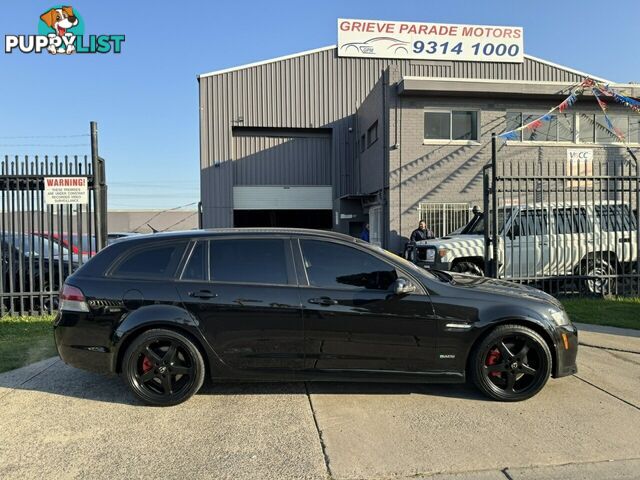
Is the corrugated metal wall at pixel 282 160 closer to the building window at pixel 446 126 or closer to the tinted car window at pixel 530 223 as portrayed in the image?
the building window at pixel 446 126

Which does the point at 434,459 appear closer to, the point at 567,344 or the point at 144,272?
the point at 567,344

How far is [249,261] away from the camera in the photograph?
14.9ft

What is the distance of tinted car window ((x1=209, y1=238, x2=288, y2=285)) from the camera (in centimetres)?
447

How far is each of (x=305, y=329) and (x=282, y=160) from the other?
21.1m

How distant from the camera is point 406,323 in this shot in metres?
4.34

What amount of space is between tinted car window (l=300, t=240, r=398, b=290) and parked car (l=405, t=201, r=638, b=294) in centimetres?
568

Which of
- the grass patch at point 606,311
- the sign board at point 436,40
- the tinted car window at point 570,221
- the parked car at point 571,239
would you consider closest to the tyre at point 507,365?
the grass patch at point 606,311

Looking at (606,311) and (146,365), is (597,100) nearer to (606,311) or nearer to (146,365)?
(606,311)

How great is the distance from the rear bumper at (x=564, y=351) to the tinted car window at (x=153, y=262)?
3548 millimetres

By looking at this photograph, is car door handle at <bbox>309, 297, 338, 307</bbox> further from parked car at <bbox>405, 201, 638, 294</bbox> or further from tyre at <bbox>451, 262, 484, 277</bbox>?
tyre at <bbox>451, 262, 484, 277</bbox>

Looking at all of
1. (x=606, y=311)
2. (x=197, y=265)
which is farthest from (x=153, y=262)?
(x=606, y=311)

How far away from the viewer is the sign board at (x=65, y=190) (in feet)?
26.4

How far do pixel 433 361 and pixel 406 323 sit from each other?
0.42 metres

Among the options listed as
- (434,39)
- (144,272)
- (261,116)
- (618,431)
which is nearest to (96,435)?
(144,272)
